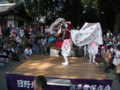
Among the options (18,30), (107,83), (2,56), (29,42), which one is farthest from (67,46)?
(18,30)

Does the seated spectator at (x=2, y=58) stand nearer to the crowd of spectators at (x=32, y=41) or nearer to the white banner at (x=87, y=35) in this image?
the crowd of spectators at (x=32, y=41)

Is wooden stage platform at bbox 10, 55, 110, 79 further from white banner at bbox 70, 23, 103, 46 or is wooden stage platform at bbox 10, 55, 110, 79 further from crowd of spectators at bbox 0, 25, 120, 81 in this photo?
crowd of spectators at bbox 0, 25, 120, 81

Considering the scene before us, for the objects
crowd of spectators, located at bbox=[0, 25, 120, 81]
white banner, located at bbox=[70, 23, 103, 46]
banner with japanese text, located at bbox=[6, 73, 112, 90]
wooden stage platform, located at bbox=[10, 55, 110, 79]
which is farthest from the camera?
crowd of spectators, located at bbox=[0, 25, 120, 81]

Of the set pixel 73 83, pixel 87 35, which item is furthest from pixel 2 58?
pixel 73 83

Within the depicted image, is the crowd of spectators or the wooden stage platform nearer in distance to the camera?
the wooden stage platform

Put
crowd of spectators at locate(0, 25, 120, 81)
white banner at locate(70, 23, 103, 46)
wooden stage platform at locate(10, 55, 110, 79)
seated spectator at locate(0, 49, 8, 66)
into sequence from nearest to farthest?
wooden stage platform at locate(10, 55, 110, 79)
white banner at locate(70, 23, 103, 46)
seated spectator at locate(0, 49, 8, 66)
crowd of spectators at locate(0, 25, 120, 81)

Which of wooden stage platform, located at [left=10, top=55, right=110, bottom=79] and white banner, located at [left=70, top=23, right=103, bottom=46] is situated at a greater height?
white banner, located at [left=70, top=23, right=103, bottom=46]

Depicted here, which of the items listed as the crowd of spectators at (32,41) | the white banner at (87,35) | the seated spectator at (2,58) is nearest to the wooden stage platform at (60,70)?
the white banner at (87,35)

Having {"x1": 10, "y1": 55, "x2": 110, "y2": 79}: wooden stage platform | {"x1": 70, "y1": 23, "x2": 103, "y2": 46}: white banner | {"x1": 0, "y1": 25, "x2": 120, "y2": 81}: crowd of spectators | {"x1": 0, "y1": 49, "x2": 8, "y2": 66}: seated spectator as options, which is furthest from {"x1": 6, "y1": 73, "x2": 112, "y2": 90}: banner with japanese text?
{"x1": 0, "y1": 25, "x2": 120, "y2": 81}: crowd of spectators

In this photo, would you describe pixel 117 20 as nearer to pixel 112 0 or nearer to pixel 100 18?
pixel 112 0

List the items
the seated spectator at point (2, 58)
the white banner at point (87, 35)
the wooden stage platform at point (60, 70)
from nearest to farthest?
the wooden stage platform at point (60, 70) → the white banner at point (87, 35) → the seated spectator at point (2, 58)

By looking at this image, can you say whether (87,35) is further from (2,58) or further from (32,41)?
(32,41)

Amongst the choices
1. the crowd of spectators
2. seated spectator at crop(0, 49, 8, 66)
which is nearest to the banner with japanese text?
seated spectator at crop(0, 49, 8, 66)

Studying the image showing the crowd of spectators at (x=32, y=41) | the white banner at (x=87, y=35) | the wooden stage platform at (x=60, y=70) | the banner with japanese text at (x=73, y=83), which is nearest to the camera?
the banner with japanese text at (x=73, y=83)
